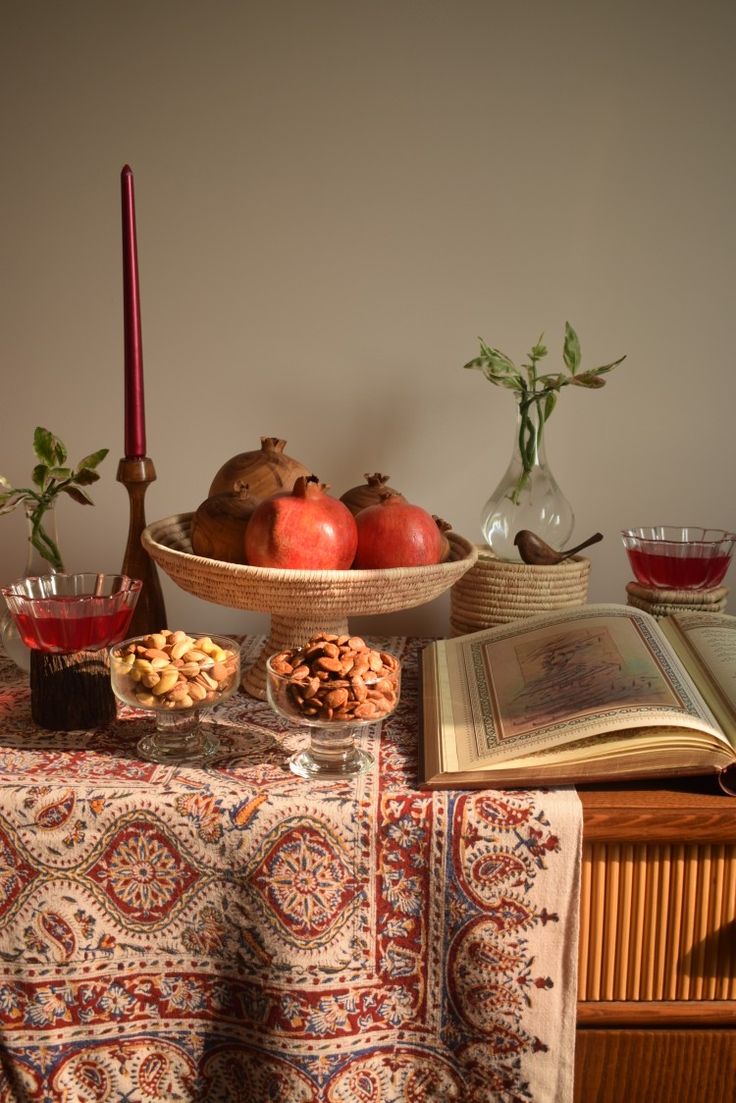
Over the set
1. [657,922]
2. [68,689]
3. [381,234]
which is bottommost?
[657,922]

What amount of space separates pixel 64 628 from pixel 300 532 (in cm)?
22

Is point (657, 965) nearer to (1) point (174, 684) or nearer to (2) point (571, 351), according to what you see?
(1) point (174, 684)

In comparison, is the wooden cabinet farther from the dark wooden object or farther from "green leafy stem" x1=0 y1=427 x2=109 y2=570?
"green leafy stem" x1=0 y1=427 x2=109 y2=570

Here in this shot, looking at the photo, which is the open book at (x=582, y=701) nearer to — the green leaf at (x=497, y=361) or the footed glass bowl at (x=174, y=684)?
the footed glass bowl at (x=174, y=684)

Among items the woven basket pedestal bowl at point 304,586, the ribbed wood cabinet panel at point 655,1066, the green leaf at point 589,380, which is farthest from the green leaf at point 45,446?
the ribbed wood cabinet panel at point 655,1066

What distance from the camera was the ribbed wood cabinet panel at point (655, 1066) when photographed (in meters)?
0.76

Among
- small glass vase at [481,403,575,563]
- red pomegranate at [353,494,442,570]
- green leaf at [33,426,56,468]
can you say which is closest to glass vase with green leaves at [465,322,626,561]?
small glass vase at [481,403,575,563]

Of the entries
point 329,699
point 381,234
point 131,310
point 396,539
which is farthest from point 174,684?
point 381,234

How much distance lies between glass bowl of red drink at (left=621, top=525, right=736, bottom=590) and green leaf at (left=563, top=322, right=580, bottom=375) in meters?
0.20

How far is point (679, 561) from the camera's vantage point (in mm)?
1012

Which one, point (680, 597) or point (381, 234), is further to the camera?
point (381, 234)

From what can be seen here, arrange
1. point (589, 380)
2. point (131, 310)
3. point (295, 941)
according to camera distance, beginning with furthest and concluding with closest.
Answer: point (589, 380)
point (131, 310)
point (295, 941)

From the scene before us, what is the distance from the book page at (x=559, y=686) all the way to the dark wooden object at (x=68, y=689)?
0.99 feet

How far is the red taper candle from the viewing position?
0.93 meters
